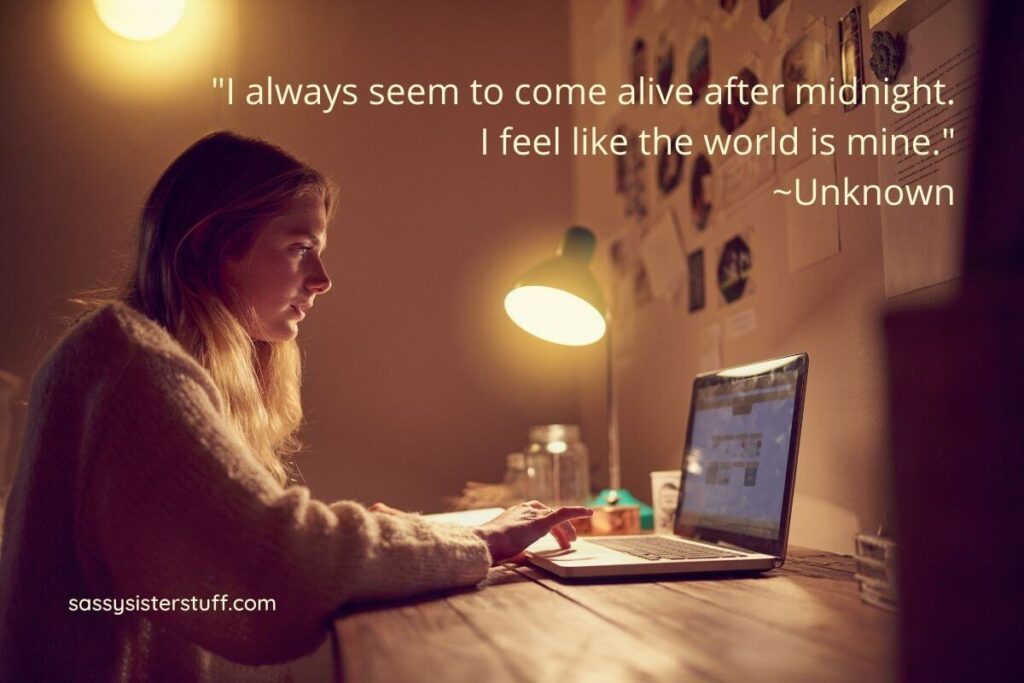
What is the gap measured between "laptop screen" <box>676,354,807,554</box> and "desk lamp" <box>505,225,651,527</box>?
23 cm

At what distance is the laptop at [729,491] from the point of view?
825 mm

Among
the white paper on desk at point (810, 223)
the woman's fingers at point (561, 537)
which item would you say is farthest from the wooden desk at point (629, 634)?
the white paper on desk at point (810, 223)

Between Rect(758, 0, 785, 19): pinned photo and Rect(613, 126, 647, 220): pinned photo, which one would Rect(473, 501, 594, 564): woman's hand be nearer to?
Rect(758, 0, 785, 19): pinned photo

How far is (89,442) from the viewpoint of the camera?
721 mm

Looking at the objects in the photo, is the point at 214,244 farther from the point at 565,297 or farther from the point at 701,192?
the point at 701,192

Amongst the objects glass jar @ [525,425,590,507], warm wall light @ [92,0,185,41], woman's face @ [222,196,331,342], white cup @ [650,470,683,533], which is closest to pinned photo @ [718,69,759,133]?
white cup @ [650,470,683,533]

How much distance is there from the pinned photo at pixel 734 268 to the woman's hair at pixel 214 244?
70cm

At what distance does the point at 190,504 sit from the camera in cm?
66

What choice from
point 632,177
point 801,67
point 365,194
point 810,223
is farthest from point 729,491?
point 365,194

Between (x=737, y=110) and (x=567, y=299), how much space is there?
0.43 metres

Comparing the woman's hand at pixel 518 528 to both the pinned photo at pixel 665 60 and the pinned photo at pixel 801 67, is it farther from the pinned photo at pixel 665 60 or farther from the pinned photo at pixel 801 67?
the pinned photo at pixel 665 60

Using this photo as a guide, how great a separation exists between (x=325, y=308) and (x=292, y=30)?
726 mm

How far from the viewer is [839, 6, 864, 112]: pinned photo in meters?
0.99

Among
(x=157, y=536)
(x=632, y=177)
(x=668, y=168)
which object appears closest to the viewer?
(x=157, y=536)
